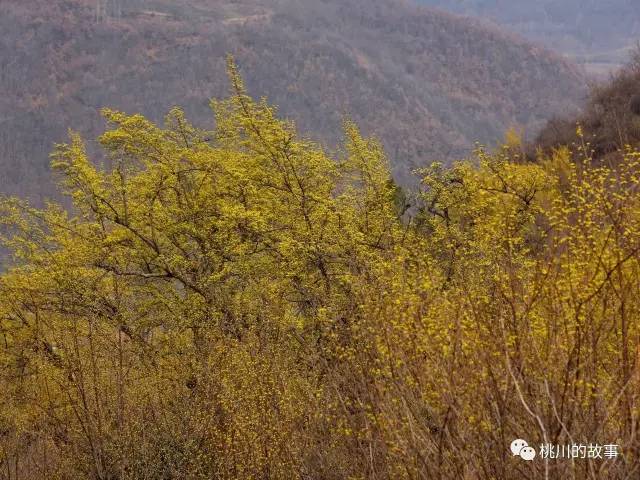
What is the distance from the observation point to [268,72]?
14350 centimetres

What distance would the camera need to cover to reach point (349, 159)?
41.9 ft

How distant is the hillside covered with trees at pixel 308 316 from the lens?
406 cm

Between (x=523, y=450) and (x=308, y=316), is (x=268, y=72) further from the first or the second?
(x=523, y=450)

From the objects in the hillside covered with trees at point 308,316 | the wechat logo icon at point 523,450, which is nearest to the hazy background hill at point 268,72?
the hillside covered with trees at point 308,316

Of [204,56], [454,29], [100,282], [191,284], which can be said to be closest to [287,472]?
[191,284]

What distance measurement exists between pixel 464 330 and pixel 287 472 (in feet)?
11.3

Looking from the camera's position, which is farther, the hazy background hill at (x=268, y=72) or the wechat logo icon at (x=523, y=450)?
the hazy background hill at (x=268, y=72)

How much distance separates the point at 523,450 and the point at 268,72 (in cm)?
14523

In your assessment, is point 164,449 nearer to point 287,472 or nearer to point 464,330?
point 287,472

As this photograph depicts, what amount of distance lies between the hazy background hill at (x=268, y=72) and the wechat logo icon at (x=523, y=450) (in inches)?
3887

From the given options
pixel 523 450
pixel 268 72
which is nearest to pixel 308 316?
pixel 523 450

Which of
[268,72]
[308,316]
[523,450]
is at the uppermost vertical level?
[268,72]

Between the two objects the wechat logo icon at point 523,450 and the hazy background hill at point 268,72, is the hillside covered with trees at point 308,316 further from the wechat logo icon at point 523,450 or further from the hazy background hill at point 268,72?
the hazy background hill at point 268,72

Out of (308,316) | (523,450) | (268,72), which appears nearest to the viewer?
(523,450)
